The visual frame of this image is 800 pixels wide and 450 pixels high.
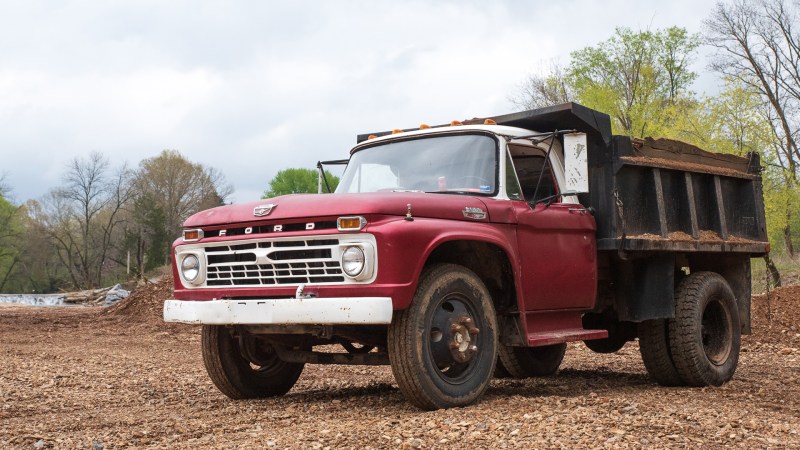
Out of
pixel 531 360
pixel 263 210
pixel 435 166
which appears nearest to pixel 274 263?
pixel 263 210

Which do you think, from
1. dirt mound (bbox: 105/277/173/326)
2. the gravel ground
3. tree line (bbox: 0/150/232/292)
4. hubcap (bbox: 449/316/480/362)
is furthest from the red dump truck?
tree line (bbox: 0/150/232/292)

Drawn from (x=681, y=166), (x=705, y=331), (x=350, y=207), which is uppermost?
(x=681, y=166)

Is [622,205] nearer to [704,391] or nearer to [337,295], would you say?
[704,391]

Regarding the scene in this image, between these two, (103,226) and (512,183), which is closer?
(512,183)

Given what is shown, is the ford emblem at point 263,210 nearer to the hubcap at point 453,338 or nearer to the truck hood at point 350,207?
the truck hood at point 350,207

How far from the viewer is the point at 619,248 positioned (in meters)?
7.48

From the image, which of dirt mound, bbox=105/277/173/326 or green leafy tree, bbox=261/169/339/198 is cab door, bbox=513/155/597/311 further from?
green leafy tree, bbox=261/169/339/198

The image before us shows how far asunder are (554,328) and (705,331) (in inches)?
94.9

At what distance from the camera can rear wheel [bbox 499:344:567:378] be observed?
9.16 meters

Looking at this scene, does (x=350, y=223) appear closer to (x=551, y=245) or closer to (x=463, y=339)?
(x=463, y=339)

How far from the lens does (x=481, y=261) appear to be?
6691 mm

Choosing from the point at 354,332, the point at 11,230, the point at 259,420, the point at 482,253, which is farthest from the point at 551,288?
the point at 11,230

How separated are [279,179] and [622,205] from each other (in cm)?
9288

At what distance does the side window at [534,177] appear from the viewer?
7227 millimetres
